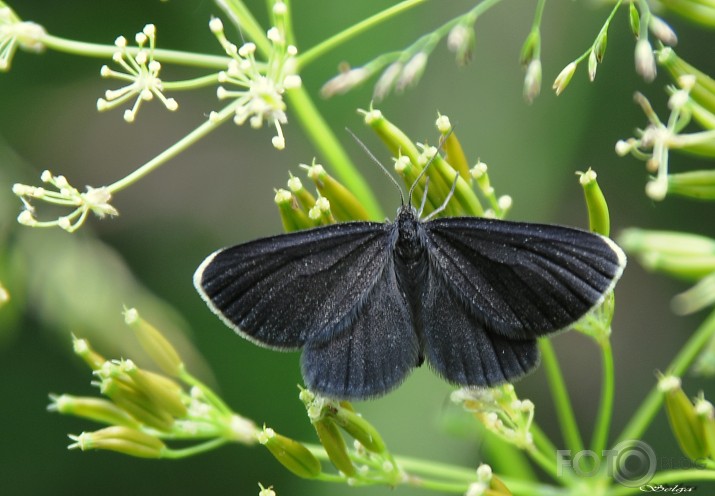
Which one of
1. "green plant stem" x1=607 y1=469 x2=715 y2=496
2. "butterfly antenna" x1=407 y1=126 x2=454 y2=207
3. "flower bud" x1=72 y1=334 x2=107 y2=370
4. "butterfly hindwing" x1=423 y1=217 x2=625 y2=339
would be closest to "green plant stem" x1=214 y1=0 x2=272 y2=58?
"butterfly antenna" x1=407 y1=126 x2=454 y2=207

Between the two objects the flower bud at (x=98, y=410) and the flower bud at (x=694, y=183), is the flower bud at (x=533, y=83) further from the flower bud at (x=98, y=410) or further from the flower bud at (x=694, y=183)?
the flower bud at (x=98, y=410)

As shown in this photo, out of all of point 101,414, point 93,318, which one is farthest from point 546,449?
point 93,318

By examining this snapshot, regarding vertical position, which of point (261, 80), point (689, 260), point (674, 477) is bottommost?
point (674, 477)

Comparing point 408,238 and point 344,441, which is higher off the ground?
point 408,238

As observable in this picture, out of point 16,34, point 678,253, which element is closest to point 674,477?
point 678,253

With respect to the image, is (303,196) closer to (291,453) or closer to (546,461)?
(291,453)

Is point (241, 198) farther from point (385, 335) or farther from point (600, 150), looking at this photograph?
point (385, 335)
